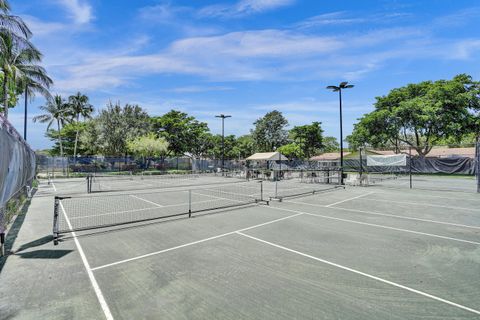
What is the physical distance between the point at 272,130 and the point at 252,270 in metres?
70.3

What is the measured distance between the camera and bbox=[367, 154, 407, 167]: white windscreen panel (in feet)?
93.5

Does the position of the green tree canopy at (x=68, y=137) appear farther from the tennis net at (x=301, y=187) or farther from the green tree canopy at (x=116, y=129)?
the tennis net at (x=301, y=187)

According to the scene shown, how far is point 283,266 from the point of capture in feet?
16.6

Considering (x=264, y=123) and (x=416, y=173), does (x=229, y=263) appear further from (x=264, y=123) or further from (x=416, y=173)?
(x=264, y=123)

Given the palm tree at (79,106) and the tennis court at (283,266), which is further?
the palm tree at (79,106)

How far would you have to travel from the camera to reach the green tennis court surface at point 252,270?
11.8 feet

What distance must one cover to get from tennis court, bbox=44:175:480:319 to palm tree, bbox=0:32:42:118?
1552 centimetres

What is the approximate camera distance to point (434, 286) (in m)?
4.22

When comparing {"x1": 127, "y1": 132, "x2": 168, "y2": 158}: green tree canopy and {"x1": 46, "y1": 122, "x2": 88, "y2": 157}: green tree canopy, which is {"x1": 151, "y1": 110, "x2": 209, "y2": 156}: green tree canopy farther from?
{"x1": 46, "y1": 122, "x2": 88, "y2": 157}: green tree canopy

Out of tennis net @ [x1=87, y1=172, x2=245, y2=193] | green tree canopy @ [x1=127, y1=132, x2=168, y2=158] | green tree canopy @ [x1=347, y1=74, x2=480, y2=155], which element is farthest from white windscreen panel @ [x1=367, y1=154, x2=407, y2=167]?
green tree canopy @ [x1=127, y1=132, x2=168, y2=158]

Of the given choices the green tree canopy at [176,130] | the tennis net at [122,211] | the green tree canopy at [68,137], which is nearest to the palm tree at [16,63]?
the tennis net at [122,211]

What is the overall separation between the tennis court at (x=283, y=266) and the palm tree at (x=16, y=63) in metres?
15.5

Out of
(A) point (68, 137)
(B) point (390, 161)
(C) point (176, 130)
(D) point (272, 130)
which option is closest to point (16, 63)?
(C) point (176, 130)

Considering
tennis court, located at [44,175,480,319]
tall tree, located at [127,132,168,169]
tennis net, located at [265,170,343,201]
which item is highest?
tall tree, located at [127,132,168,169]
